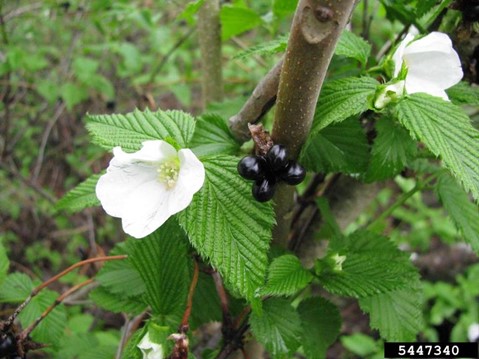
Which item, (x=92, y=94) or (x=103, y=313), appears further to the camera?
(x=92, y=94)

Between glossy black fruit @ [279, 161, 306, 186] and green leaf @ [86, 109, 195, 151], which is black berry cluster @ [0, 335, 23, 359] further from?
glossy black fruit @ [279, 161, 306, 186]

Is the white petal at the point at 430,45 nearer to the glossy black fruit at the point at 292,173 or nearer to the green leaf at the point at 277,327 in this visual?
the glossy black fruit at the point at 292,173

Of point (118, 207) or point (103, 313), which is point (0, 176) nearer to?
point (103, 313)

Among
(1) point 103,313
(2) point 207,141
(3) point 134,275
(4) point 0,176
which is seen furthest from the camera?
(4) point 0,176

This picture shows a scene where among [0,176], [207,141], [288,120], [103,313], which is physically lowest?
[103,313]

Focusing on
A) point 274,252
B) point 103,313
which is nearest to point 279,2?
point 274,252

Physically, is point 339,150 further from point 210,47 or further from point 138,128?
point 210,47

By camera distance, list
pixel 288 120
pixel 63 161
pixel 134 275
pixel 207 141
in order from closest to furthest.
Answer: pixel 288 120
pixel 207 141
pixel 134 275
pixel 63 161

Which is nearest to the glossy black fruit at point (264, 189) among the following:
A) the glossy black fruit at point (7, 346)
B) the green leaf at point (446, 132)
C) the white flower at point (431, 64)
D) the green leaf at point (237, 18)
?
the green leaf at point (446, 132)
